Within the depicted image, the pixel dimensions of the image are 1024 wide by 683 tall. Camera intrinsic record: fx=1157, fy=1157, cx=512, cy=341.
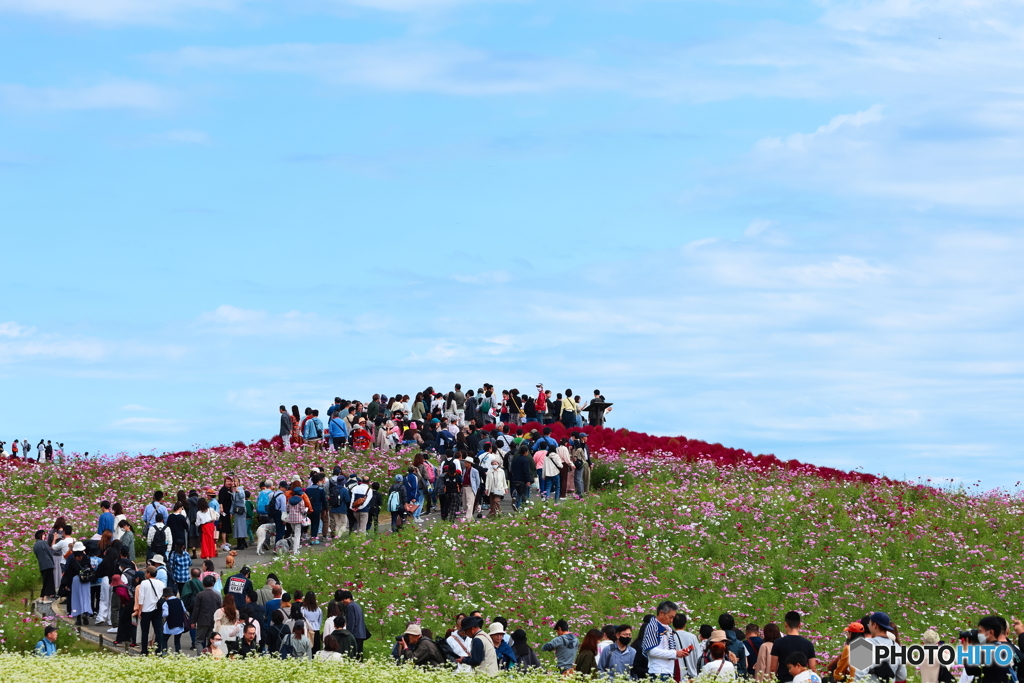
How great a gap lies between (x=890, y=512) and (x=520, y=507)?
11.9 m

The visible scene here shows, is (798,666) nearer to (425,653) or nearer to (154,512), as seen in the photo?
(425,653)

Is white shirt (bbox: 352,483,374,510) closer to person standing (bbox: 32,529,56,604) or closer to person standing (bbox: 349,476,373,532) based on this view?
person standing (bbox: 349,476,373,532)

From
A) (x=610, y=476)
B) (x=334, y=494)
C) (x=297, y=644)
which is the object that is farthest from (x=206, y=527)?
(x=610, y=476)

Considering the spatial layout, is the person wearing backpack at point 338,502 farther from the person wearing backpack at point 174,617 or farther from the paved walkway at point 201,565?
the person wearing backpack at point 174,617

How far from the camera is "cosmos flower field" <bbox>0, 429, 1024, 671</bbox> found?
98.5 feet

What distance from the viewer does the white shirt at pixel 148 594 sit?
2567 centimetres

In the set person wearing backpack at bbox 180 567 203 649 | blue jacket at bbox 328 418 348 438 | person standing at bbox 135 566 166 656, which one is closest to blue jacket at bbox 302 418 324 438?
blue jacket at bbox 328 418 348 438

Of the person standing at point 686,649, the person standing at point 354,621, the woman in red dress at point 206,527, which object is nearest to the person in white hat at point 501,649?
the person standing at point 686,649

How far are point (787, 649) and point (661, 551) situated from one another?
1560 centimetres

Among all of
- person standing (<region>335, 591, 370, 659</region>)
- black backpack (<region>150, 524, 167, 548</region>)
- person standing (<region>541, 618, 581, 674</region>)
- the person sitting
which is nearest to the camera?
person standing (<region>541, 618, 581, 674</region>)

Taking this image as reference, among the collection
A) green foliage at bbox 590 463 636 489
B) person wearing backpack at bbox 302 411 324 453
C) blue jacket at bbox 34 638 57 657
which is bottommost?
blue jacket at bbox 34 638 57 657

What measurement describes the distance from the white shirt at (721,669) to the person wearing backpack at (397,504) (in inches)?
666

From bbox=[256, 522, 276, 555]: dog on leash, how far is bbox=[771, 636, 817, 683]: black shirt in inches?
733

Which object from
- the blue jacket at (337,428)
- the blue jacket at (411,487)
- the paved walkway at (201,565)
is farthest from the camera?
the blue jacket at (337,428)
